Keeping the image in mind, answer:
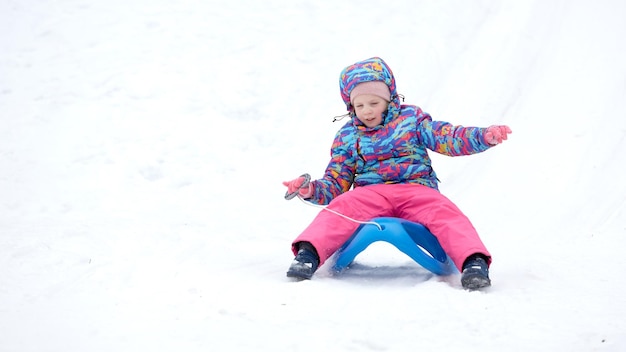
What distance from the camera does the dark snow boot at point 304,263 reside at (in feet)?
9.92

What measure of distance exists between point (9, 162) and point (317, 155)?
92.6 inches

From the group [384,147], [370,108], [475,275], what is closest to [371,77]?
[370,108]

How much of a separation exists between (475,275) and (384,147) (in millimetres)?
912

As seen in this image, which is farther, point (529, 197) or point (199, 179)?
point (199, 179)

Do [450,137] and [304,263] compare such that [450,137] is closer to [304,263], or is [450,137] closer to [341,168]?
[341,168]


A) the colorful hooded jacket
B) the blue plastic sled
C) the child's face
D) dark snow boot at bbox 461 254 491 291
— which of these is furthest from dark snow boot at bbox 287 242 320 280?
the child's face

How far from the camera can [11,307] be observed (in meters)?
2.59

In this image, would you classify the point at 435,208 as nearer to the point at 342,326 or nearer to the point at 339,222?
the point at 339,222

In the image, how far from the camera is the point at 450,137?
3.35 m

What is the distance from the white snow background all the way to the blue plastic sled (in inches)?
3.3

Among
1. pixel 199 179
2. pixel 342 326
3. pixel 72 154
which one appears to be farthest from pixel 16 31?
pixel 342 326

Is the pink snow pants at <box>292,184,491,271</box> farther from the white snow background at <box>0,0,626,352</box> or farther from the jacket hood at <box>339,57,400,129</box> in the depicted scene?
the jacket hood at <box>339,57,400,129</box>

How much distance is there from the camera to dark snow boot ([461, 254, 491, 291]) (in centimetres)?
281

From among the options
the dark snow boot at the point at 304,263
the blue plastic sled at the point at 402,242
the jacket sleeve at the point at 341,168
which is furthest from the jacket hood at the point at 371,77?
the dark snow boot at the point at 304,263
